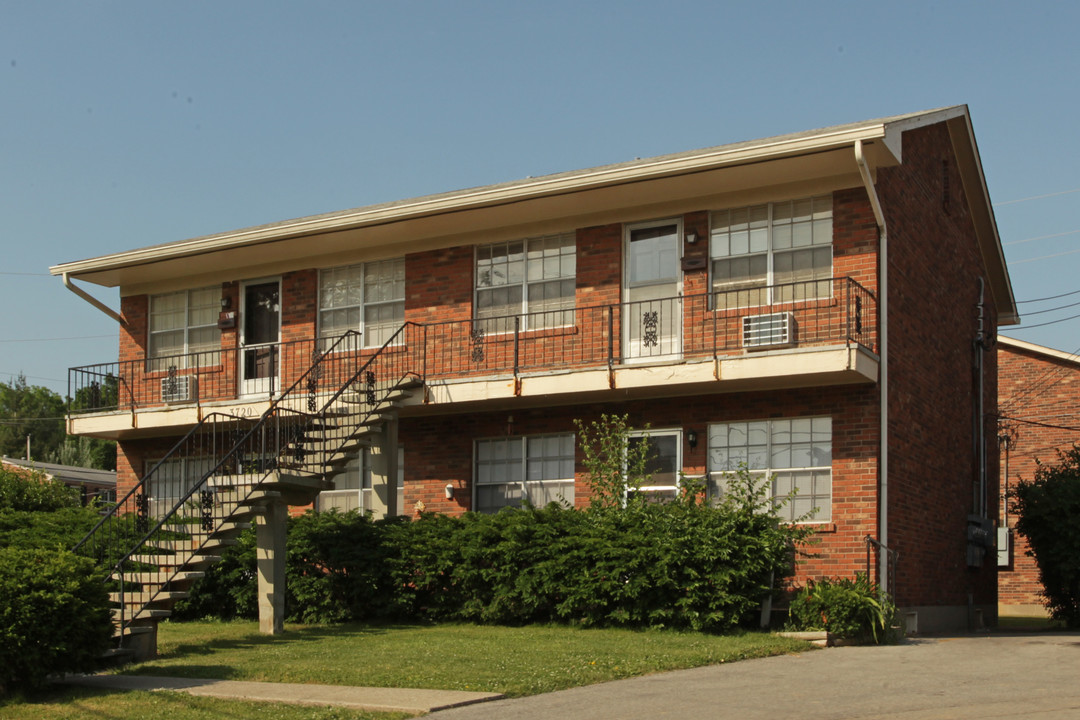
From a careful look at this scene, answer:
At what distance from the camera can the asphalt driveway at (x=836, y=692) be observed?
9.43 meters

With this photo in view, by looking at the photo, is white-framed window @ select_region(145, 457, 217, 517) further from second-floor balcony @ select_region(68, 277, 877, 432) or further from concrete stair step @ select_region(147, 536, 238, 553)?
concrete stair step @ select_region(147, 536, 238, 553)

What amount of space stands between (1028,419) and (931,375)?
15.8 meters

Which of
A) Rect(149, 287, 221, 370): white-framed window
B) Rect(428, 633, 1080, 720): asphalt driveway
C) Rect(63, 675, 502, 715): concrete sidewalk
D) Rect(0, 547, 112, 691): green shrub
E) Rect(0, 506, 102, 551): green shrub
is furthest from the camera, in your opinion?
Rect(149, 287, 221, 370): white-framed window

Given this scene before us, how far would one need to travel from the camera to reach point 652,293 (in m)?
18.2

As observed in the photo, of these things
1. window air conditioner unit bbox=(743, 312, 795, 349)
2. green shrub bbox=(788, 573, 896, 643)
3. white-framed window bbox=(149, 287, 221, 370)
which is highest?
white-framed window bbox=(149, 287, 221, 370)

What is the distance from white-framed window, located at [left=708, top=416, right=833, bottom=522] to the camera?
16.6 m

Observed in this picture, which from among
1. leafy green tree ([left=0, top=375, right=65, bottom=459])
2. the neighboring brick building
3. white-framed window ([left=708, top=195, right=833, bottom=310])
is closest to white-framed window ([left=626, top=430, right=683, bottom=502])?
white-framed window ([left=708, top=195, right=833, bottom=310])

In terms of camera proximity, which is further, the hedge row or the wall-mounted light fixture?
the wall-mounted light fixture

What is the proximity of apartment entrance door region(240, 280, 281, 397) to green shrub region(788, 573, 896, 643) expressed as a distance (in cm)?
1020

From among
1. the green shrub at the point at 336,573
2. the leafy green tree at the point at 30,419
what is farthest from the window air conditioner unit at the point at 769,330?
the leafy green tree at the point at 30,419

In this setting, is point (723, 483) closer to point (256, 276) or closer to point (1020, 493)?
point (1020, 493)

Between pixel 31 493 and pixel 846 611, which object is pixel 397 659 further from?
pixel 31 493

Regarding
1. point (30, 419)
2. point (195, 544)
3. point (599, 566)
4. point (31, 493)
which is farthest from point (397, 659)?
point (30, 419)

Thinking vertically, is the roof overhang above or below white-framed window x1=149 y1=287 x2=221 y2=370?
above
